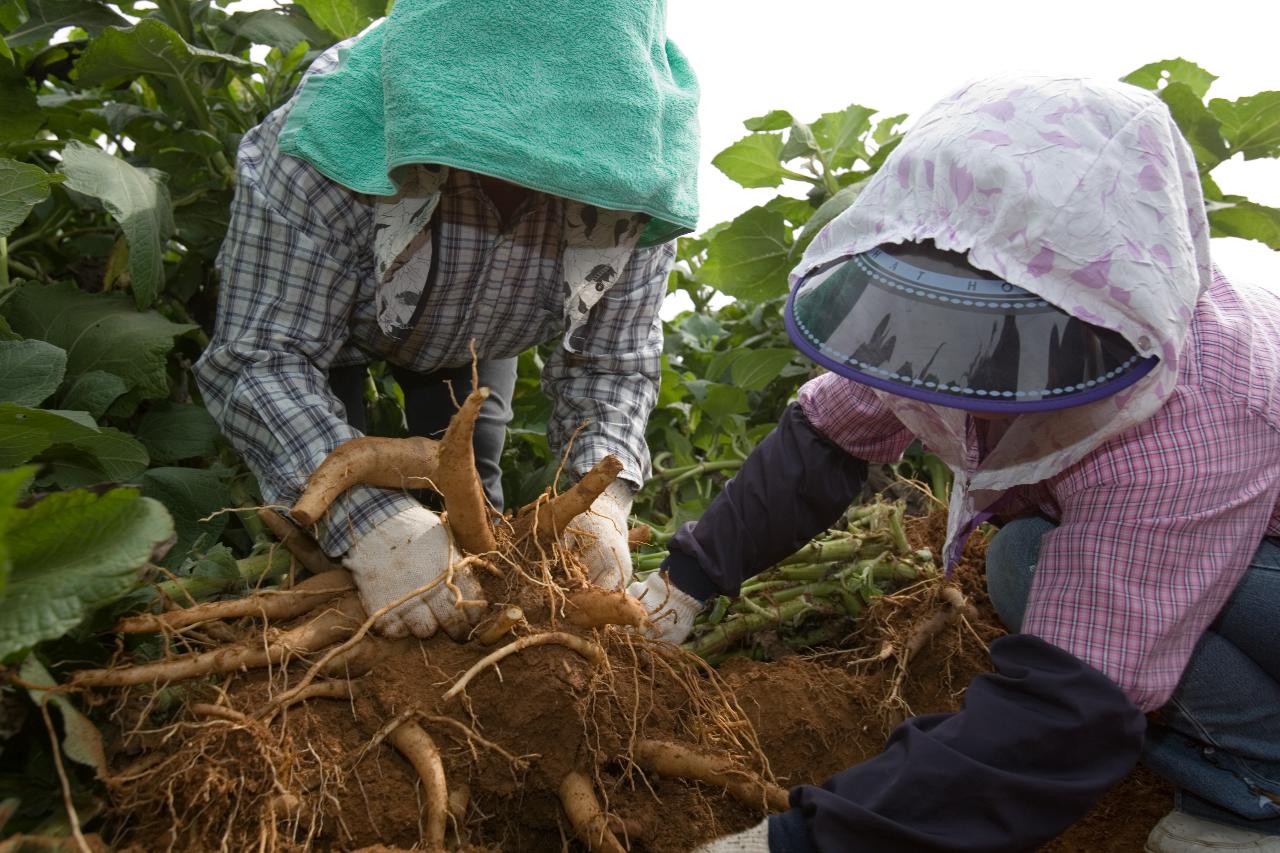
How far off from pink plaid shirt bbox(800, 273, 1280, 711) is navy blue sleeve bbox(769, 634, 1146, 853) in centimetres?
5

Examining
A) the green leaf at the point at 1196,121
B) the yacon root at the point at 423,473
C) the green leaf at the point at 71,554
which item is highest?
the green leaf at the point at 1196,121

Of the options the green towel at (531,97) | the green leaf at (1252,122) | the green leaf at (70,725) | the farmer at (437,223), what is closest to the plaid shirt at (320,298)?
the farmer at (437,223)

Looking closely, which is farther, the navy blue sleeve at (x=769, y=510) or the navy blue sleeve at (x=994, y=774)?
the navy blue sleeve at (x=769, y=510)

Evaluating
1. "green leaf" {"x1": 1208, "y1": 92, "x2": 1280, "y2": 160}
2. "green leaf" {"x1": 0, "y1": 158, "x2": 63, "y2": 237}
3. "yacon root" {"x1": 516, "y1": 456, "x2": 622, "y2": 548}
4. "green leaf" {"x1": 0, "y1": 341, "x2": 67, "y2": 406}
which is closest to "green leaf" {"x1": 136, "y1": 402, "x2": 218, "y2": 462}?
"green leaf" {"x1": 0, "y1": 341, "x2": 67, "y2": 406}

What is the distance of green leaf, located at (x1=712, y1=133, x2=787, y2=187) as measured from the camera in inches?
85.0

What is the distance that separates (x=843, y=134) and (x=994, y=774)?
150cm

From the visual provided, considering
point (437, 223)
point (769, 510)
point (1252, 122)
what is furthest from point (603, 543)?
point (1252, 122)

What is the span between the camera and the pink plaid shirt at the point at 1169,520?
105 cm

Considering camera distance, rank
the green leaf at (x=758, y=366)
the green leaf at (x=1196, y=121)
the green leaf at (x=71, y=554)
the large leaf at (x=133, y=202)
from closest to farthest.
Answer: the green leaf at (x=71, y=554)
the large leaf at (x=133, y=202)
the green leaf at (x=1196, y=121)
the green leaf at (x=758, y=366)

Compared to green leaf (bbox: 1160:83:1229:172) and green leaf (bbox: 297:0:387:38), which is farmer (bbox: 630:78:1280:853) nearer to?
green leaf (bbox: 1160:83:1229:172)

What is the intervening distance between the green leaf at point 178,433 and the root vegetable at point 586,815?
81 cm

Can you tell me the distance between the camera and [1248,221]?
1.92 m

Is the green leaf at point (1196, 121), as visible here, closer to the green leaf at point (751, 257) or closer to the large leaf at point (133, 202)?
the green leaf at point (751, 257)

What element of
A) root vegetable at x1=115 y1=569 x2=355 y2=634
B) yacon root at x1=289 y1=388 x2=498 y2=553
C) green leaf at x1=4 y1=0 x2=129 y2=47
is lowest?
root vegetable at x1=115 y1=569 x2=355 y2=634
